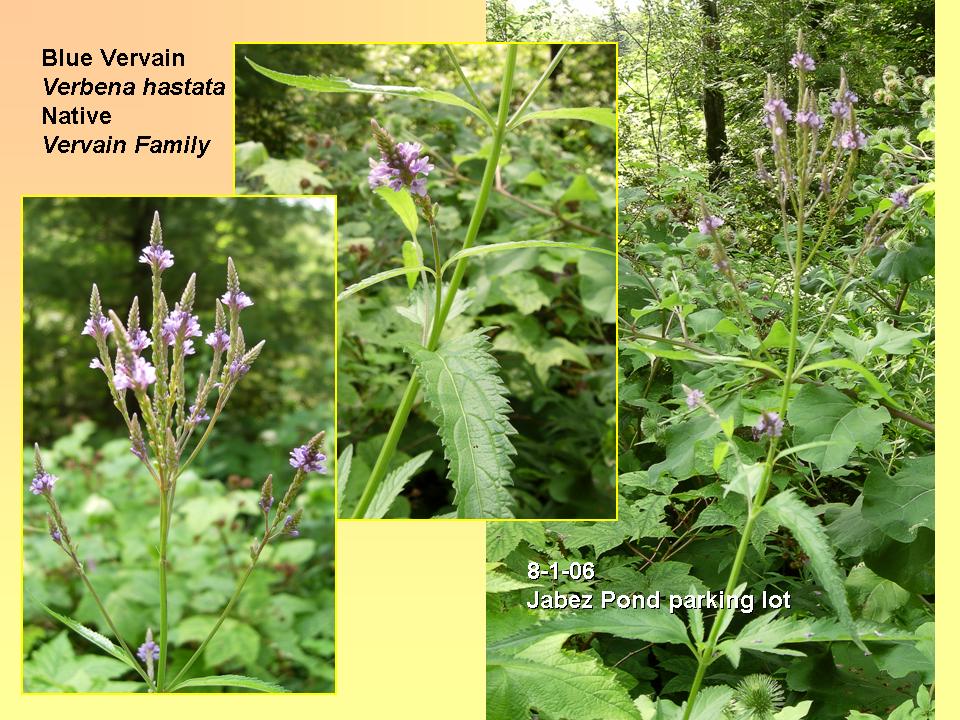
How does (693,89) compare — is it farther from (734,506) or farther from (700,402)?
(734,506)

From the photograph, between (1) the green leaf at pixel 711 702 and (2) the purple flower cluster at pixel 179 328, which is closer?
(2) the purple flower cluster at pixel 179 328

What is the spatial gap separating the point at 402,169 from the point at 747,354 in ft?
3.12

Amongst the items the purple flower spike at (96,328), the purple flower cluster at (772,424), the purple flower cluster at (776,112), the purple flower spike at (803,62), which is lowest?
the purple flower cluster at (772,424)

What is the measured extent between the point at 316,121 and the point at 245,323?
25.2 inches

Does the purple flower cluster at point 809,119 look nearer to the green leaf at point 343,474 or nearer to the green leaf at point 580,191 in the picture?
the green leaf at point 580,191

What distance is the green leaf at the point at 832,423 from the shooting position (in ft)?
6.05

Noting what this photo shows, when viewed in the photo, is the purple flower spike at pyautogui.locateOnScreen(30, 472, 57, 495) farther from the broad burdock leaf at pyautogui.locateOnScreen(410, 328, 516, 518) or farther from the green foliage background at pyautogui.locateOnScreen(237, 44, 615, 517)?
the broad burdock leaf at pyautogui.locateOnScreen(410, 328, 516, 518)

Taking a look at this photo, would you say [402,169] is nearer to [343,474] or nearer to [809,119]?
[343,474]

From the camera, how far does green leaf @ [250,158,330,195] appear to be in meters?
2.25

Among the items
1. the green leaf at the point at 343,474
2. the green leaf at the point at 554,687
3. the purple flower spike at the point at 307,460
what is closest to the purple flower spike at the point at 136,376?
the purple flower spike at the point at 307,460

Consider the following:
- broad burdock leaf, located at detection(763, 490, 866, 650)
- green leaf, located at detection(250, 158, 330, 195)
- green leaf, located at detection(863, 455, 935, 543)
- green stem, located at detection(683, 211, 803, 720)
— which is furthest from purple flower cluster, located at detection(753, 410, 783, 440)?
green leaf, located at detection(250, 158, 330, 195)

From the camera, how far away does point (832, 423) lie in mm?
1892

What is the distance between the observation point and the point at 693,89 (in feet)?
6.93

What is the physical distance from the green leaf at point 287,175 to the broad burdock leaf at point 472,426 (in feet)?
3.05
